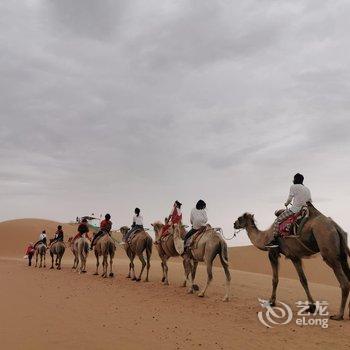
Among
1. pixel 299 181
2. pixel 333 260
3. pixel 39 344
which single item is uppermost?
pixel 299 181

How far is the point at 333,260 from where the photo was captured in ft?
34.7

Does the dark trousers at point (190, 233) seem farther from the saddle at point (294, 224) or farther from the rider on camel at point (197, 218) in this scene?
the saddle at point (294, 224)

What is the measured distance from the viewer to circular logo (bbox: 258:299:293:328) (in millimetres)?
10069

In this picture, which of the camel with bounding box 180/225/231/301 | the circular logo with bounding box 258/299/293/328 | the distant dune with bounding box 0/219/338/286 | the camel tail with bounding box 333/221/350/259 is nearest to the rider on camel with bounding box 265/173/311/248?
the camel tail with bounding box 333/221/350/259

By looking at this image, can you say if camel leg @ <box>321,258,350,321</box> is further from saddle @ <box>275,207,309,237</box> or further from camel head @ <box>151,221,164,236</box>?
camel head @ <box>151,221,164,236</box>

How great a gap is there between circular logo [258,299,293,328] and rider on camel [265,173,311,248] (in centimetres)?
180

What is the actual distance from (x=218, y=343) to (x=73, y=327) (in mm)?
3168

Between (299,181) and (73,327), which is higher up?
(299,181)

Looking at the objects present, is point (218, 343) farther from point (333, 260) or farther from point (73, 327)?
point (333, 260)

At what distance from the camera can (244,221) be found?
47.7 ft

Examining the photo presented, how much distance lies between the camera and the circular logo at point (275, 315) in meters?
10.1

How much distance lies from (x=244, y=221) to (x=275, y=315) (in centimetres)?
412

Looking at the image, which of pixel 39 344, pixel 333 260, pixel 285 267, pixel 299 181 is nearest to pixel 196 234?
pixel 299 181

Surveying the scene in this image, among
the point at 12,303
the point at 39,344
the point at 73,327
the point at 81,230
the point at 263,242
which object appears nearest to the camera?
the point at 39,344
